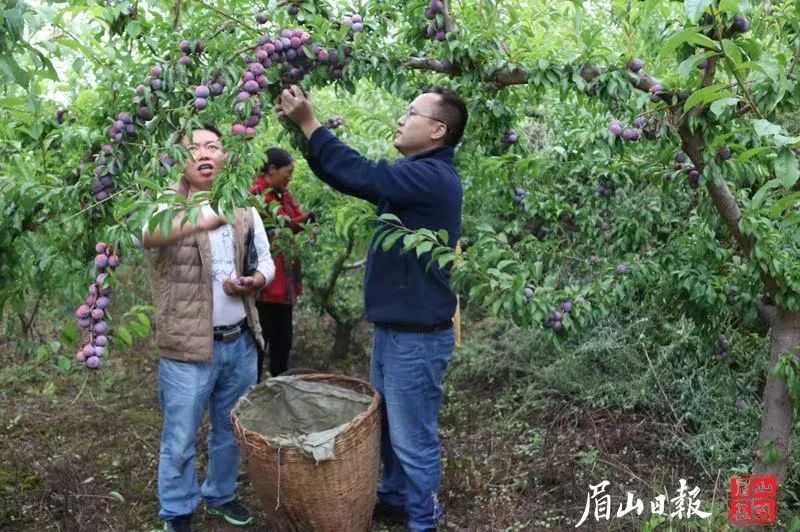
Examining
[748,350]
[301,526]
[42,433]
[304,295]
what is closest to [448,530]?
[301,526]

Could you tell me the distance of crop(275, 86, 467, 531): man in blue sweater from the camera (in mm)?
2619

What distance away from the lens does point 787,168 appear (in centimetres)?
164

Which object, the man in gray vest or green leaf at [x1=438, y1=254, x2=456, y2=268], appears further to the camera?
the man in gray vest

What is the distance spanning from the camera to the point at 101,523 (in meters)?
3.16

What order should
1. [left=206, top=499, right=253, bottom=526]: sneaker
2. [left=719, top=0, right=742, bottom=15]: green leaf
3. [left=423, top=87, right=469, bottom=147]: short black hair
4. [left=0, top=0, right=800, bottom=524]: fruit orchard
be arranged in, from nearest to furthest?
[left=719, top=0, right=742, bottom=15]: green leaf
[left=0, top=0, right=800, bottom=524]: fruit orchard
[left=423, top=87, right=469, bottom=147]: short black hair
[left=206, top=499, right=253, bottom=526]: sneaker

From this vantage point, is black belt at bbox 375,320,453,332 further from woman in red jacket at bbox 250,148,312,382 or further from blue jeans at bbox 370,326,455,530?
woman in red jacket at bbox 250,148,312,382

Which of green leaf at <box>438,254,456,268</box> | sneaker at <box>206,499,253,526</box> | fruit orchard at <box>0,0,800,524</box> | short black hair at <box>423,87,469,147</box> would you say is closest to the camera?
fruit orchard at <box>0,0,800,524</box>

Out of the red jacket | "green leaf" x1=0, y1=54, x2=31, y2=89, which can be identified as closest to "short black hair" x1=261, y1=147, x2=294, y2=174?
the red jacket

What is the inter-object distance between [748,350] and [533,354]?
57.4 inches

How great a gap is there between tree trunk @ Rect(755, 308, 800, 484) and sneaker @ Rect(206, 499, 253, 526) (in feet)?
6.95

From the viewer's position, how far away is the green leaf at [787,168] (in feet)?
5.30

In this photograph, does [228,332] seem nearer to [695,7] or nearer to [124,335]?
[124,335]

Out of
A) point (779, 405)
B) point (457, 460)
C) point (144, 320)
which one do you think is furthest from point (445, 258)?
point (457, 460)

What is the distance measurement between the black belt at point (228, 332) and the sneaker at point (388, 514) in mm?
983
